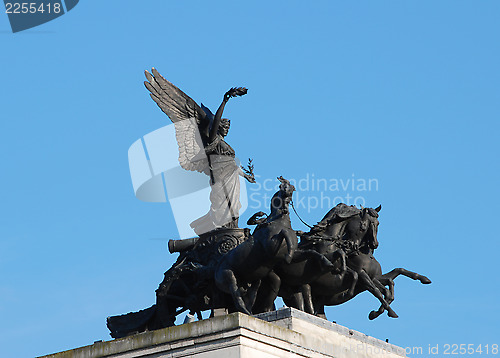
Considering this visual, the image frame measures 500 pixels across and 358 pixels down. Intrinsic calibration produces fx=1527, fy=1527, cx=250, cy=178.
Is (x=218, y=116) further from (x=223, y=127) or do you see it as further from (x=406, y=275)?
(x=406, y=275)

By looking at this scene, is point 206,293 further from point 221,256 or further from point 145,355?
point 145,355

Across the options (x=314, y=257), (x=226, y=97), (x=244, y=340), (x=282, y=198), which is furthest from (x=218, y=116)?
(x=244, y=340)

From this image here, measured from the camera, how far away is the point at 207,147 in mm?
27422

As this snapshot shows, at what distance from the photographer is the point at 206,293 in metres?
26.0

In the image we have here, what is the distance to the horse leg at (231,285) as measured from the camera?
956 inches

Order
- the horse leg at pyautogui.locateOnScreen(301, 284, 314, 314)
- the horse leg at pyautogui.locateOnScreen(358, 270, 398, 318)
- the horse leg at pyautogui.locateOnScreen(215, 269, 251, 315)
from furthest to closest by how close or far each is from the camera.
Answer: the horse leg at pyautogui.locateOnScreen(358, 270, 398, 318) < the horse leg at pyautogui.locateOnScreen(301, 284, 314, 314) < the horse leg at pyautogui.locateOnScreen(215, 269, 251, 315)

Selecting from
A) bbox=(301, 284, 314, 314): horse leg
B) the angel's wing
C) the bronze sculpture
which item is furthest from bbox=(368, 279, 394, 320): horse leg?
the angel's wing

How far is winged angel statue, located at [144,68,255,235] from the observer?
88.6 ft

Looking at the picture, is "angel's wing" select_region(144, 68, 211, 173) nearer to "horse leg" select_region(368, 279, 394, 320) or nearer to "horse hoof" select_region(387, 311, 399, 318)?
"horse leg" select_region(368, 279, 394, 320)

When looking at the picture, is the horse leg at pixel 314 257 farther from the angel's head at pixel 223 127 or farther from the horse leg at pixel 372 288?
the angel's head at pixel 223 127

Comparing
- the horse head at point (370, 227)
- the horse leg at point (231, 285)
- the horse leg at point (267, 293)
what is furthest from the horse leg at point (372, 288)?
the horse leg at point (231, 285)

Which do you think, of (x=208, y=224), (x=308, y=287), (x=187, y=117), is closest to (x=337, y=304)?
(x=308, y=287)

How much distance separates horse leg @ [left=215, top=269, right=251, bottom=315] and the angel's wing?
3312 millimetres

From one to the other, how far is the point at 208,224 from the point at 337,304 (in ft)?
9.07
